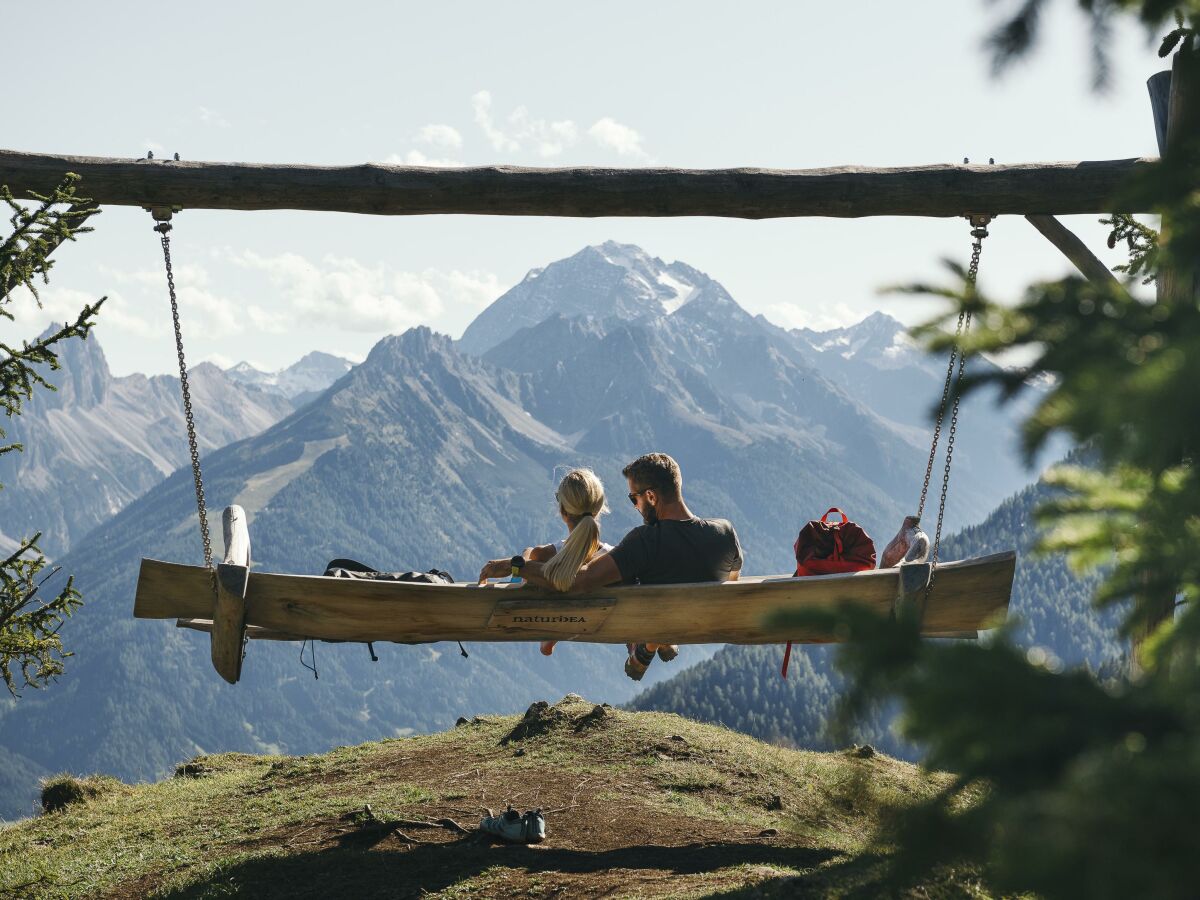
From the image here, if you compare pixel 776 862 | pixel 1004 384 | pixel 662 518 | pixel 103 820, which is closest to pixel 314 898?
pixel 776 862

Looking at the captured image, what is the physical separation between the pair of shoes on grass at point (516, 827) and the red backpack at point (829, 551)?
75.6 inches

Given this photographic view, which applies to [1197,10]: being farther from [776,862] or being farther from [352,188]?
[352,188]

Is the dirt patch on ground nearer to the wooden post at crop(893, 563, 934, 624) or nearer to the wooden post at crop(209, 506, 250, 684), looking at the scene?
the wooden post at crop(209, 506, 250, 684)

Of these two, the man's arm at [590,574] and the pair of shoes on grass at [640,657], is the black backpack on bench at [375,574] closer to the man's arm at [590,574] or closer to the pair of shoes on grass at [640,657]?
the man's arm at [590,574]

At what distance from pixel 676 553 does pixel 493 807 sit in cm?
224

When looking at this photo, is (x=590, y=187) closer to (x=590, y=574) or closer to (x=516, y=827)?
(x=590, y=574)

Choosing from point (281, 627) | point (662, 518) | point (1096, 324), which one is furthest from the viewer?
point (662, 518)

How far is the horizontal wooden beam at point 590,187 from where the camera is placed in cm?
774

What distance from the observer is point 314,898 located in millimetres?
6336

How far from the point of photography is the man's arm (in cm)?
704

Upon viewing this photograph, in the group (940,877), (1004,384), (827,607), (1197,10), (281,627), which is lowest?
(940,877)

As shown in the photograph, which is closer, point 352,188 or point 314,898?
point 314,898

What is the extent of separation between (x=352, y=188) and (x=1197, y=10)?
5.81 meters

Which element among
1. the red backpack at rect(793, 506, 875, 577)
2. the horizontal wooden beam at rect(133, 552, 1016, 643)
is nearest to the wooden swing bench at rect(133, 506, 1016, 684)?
the horizontal wooden beam at rect(133, 552, 1016, 643)
